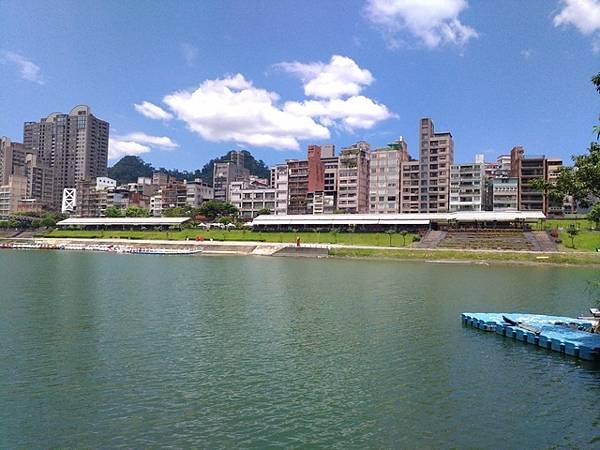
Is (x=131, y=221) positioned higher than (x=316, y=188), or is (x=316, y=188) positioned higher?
(x=316, y=188)

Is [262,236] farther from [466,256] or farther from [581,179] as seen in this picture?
[581,179]

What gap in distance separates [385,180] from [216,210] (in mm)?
49178

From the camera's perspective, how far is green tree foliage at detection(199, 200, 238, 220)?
145 m

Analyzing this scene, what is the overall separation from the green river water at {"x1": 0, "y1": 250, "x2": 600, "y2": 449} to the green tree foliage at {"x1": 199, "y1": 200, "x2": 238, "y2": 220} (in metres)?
110

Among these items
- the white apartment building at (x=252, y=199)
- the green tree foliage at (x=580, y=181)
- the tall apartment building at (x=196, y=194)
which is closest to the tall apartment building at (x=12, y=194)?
the tall apartment building at (x=196, y=194)

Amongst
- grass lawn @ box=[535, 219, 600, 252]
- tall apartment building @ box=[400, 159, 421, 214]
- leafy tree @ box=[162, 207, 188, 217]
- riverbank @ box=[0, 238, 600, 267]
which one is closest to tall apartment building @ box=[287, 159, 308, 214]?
tall apartment building @ box=[400, 159, 421, 214]

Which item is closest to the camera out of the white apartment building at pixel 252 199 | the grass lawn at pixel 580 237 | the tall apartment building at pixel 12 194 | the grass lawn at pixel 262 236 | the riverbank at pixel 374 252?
the riverbank at pixel 374 252

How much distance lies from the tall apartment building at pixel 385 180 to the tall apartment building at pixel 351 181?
3.34 m

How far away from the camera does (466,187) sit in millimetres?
124375

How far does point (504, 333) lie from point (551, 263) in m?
53.8

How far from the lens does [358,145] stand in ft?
508

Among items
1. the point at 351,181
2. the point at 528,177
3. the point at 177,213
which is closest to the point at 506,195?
the point at 528,177

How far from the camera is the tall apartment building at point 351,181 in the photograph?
139m

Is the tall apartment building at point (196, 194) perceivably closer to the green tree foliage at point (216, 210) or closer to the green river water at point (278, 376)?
the green tree foliage at point (216, 210)
